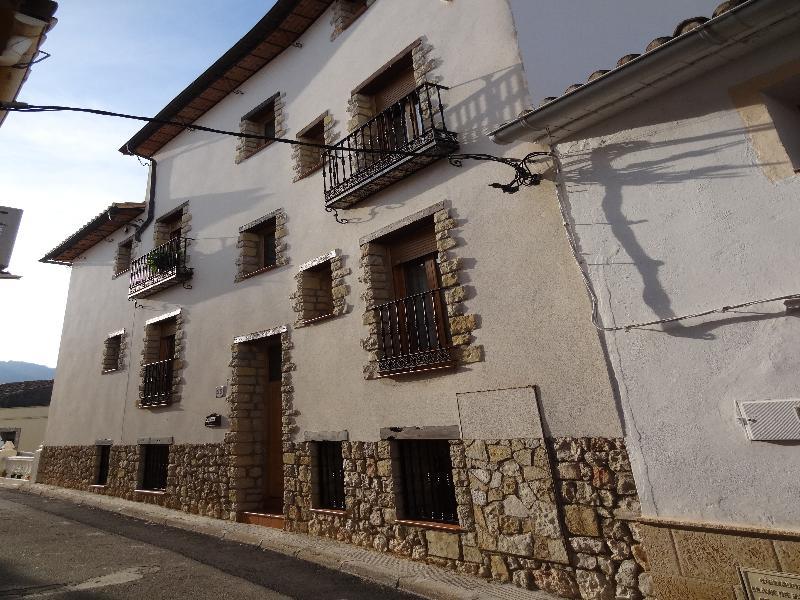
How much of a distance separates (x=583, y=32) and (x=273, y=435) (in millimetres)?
7379

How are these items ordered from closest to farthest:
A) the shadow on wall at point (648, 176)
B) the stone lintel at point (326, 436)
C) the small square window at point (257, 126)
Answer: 1. the shadow on wall at point (648, 176)
2. the stone lintel at point (326, 436)
3. the small square window at point (257, 126)

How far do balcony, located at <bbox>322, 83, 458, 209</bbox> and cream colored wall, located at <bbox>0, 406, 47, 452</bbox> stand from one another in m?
24.8

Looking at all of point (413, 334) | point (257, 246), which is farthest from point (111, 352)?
point (413, 334)

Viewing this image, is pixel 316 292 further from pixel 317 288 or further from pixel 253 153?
pixel 253 153

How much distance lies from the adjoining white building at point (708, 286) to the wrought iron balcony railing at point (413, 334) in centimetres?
189

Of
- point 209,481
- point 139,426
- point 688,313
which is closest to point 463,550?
point 688,313

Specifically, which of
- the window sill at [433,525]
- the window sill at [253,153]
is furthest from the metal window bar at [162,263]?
the window sill at [433,525]

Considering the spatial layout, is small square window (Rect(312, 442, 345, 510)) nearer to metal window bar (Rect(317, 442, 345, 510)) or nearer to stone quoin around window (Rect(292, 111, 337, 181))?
metal window bar (Rect(317, 442, 345, 510))

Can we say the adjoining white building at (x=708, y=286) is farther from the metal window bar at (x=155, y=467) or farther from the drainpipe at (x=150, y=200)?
the drainpipe at (x=150, y=200)

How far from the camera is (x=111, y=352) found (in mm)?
12633

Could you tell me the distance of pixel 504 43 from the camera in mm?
5562

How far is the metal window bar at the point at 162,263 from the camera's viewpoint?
10211 mm

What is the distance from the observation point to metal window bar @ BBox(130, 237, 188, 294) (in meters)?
10.2

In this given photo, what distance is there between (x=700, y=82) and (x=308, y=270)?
553 cm
